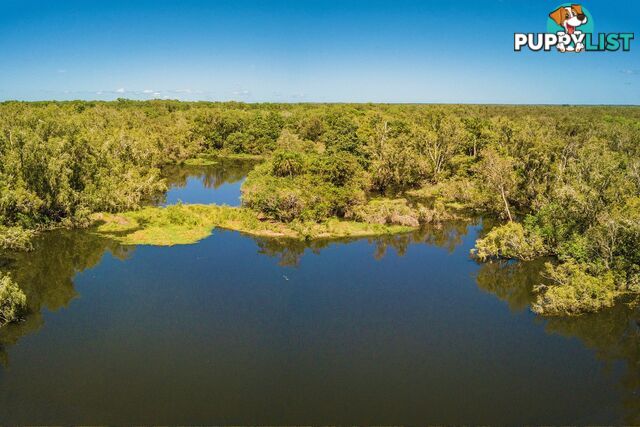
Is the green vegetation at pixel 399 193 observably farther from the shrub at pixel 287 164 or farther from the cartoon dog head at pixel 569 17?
the cartoon dog head at pixel 569 17

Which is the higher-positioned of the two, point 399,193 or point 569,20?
point 569,20

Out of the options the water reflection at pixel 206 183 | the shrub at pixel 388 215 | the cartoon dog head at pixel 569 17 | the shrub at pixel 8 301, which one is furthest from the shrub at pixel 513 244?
the shrub at pixel 8 301

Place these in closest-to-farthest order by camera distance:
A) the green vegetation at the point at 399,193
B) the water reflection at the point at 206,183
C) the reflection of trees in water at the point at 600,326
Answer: the reflection of trees in water at the point at 600,326, the green vegetation at the point at 399,193, the water reflection at the point at 206,183

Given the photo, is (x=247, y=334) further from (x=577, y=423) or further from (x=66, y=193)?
(x=66, y=193)

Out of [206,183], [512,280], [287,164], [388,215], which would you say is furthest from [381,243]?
[206,183]

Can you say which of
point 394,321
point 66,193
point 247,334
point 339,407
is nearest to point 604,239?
point 394,321

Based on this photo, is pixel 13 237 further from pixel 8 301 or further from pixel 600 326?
pixel 600 326
